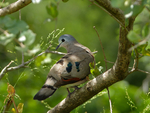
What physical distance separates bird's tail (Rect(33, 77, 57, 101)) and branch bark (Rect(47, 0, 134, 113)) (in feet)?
0.59

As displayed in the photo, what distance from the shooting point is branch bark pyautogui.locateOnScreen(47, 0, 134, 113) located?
136cm

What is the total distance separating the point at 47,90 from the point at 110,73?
0.75 m

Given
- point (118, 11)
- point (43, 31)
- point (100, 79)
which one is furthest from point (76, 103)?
point (43, 31)

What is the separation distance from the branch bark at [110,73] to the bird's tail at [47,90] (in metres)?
0.18

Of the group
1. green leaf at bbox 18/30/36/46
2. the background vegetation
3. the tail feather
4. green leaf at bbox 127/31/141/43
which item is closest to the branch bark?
the tail feather

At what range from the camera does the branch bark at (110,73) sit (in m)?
1.36

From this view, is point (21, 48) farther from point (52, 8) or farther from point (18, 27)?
point (52, 8)

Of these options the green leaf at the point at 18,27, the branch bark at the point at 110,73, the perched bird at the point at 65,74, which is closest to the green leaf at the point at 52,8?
the green leaf at the point at 18,27

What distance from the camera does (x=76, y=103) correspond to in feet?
6.02

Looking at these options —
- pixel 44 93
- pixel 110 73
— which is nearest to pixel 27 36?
pixel 110 73

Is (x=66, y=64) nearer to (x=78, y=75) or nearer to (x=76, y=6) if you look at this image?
(x=78, y=75)

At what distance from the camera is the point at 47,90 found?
6.84 ft

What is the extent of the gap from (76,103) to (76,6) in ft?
14.7

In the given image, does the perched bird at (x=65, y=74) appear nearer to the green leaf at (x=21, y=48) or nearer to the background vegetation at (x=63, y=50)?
the background vegetation at (x=63, y=50)
